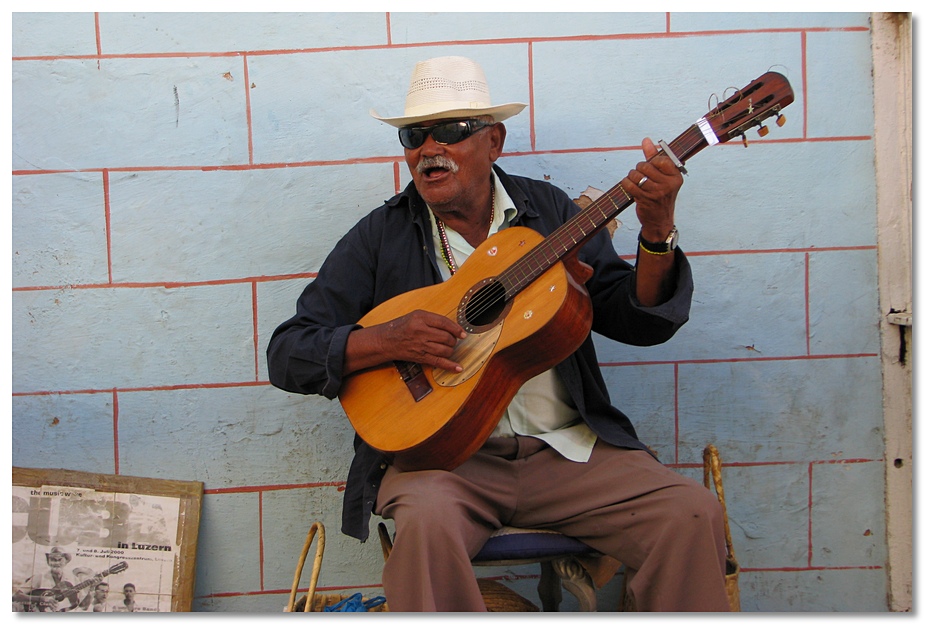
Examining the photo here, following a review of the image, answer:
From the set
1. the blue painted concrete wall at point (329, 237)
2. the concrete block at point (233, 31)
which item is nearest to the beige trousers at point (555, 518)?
the blue painted concrete wall at point (329, 237)

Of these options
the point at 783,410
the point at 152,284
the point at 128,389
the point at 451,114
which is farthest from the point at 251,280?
the point at 783,410


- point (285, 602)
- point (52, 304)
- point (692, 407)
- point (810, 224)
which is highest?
point (810, 224)

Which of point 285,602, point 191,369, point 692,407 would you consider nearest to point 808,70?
point 692,407

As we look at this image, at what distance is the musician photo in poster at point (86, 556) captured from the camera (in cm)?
312

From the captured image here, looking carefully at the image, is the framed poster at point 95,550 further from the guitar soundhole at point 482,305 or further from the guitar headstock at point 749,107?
the guitar headstock at point 749,107

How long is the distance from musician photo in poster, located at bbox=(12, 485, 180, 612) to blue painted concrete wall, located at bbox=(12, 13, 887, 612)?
136mm

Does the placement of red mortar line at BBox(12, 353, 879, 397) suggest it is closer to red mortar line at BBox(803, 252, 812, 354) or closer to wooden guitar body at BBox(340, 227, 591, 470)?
red mortar line at BBox(803, 252, 812, 354)

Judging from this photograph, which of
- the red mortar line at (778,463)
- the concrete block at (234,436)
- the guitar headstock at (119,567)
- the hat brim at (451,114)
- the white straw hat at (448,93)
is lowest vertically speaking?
the guitar headstock at (119,567)

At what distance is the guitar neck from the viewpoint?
2.36m

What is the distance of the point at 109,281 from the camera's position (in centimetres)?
314

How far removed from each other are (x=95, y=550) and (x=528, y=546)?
156 centimetres

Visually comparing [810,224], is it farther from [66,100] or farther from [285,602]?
[66,100]

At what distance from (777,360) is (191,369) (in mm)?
2011

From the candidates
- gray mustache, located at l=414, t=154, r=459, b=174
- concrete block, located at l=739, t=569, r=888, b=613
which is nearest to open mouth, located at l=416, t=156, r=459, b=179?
gray mustache, located at l=414, t=154, r=459, b=174
